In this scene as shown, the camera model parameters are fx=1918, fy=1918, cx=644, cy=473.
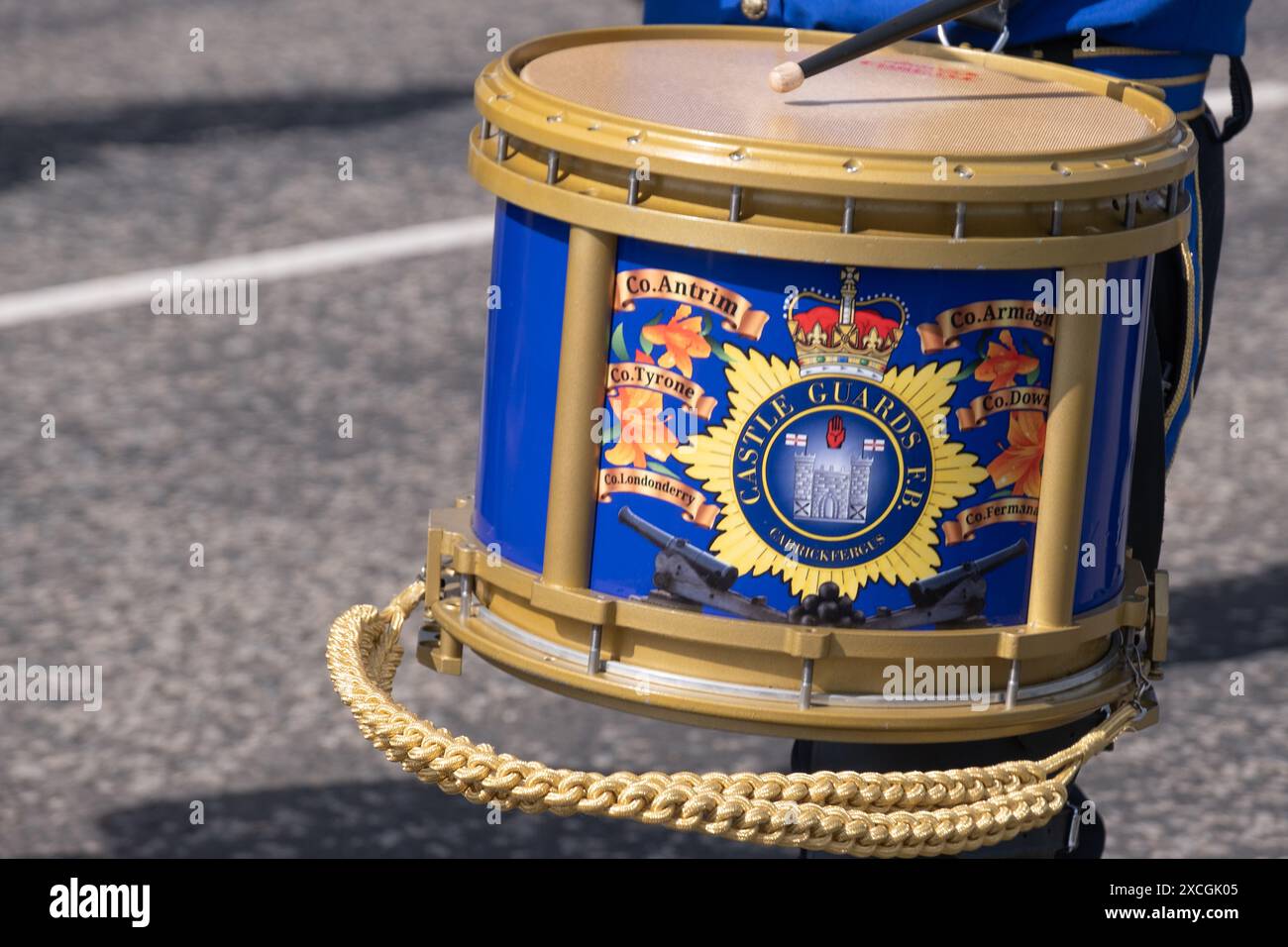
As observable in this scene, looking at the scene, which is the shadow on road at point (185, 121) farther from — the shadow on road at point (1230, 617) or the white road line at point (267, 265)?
the shadow on road at point (1230, 617)

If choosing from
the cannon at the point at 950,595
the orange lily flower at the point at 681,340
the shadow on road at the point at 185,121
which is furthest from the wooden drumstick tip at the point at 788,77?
the shadow on road at the point at 185,121

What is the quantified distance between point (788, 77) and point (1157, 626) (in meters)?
0.74

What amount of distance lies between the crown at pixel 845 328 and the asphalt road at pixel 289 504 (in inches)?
70.8

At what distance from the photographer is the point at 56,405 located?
5012 mm

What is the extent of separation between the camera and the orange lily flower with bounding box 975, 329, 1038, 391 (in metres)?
1.92

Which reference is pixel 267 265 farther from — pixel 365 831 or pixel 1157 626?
pixel 1157 626

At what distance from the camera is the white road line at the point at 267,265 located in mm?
5590

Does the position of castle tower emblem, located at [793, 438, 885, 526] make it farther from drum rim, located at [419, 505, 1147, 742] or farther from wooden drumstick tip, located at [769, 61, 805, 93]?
wooden drumstick tip, located at [769, 61, 805, 93]

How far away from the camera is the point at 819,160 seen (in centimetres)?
187

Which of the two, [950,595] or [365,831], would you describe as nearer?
[950,595]

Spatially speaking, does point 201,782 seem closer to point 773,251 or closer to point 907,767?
point 907,767

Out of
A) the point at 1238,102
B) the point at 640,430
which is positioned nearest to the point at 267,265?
the point at 1238,102

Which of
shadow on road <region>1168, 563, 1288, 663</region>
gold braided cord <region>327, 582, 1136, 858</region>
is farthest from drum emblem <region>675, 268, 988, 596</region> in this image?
shadow on road <region>1168, 563, 1288, 663</region>

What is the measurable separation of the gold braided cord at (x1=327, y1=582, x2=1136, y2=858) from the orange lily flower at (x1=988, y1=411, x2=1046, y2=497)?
0.32 m
